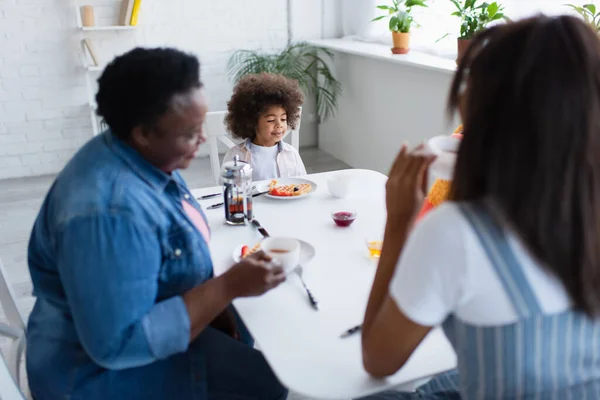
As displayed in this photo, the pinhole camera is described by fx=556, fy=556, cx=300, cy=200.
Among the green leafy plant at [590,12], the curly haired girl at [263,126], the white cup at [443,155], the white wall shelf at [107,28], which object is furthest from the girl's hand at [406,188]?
the white wall shelf at [107,28]

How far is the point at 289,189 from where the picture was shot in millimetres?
1764

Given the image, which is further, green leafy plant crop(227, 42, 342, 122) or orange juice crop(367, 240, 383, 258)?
green leafy plant crop(227, 42, 342, 122)

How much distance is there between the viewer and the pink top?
3.96ft

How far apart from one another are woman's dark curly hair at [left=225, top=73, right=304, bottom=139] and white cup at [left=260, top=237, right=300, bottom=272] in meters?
1.04

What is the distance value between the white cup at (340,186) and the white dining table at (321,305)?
2cm

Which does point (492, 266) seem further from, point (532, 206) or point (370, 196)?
point (370, 196)

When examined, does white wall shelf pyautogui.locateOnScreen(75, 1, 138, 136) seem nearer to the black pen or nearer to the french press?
the french press

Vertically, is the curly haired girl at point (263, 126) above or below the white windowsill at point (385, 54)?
below

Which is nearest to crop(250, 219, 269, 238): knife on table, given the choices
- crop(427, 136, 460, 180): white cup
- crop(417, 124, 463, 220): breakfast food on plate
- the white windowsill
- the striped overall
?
crop(417, 124, 463, 220): breakfast food on plate

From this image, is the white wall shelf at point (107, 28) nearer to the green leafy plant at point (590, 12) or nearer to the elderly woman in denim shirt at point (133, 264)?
the green leafy plant at point (590, 12)

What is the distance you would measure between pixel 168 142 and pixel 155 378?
0.46 meters

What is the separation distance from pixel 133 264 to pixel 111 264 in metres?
0.04

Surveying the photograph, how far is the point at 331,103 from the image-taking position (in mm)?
4336

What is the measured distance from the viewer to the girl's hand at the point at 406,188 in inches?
37.6
